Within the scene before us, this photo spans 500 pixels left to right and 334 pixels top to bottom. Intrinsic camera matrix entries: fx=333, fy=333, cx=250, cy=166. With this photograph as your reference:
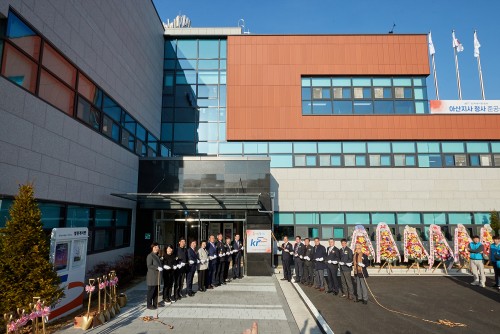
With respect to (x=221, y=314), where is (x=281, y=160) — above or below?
above

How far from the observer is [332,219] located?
18953 millimetres

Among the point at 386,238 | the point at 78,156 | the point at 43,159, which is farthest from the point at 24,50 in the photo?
the point at 386,238

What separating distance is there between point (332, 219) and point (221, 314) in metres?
11.3

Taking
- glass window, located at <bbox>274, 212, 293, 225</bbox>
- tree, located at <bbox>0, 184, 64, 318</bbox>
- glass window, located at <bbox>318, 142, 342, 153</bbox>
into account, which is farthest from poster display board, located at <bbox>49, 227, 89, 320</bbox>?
glass window, located at <bbox>318, 142, 342, 153</bbox>

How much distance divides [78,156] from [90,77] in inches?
122

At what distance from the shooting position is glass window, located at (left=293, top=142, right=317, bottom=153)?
19609 mm

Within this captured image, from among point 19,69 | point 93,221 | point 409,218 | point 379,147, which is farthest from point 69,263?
point 409,218

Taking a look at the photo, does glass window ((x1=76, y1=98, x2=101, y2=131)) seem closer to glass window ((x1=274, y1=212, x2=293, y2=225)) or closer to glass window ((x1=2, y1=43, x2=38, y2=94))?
glass window ((x1=2, y1=43, x2=38, y2=94))

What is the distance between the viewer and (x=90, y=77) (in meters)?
12.3

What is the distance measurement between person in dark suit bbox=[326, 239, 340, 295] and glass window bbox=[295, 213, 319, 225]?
21.7ft

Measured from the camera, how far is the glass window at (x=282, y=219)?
19.0 m

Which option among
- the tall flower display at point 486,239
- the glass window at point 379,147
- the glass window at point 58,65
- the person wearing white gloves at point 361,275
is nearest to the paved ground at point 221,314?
the person wearing white gloves at point 361,275

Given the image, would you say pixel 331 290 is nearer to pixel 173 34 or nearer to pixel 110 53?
pixel 110 53

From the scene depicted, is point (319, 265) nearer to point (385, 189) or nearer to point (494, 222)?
point (385, 189)
